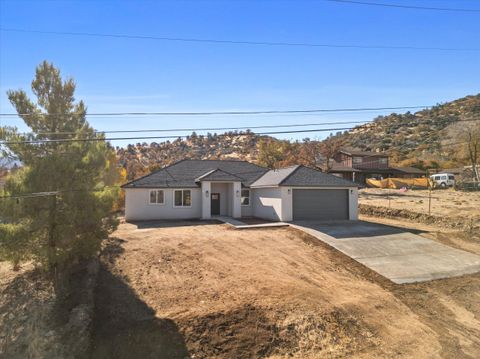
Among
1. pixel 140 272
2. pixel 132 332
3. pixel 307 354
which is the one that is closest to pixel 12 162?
pixel 140 272

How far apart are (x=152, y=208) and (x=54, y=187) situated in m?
12.4

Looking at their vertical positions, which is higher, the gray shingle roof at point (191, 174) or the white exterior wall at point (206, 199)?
the gray shingle roof at point (191, 174)

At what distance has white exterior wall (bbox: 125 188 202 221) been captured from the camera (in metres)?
24.3

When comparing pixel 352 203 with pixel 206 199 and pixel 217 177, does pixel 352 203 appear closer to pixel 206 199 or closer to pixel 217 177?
pixel 217 177

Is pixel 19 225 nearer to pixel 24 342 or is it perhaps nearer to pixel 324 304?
pixel 24 342

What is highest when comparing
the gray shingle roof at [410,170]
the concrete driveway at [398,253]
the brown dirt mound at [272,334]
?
the gray shingle roof at [410,170]

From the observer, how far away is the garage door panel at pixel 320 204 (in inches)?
930

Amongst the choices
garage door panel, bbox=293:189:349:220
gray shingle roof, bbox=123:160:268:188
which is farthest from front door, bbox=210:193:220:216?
garage door panel, bbox=293:189:349:220

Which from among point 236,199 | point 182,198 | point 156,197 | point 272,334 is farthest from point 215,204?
point 272,334

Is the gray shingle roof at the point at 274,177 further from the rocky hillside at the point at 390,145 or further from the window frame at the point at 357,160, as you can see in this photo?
the window frame at the point at 357,160

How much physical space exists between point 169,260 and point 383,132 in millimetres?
90868

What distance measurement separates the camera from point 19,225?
12.0m

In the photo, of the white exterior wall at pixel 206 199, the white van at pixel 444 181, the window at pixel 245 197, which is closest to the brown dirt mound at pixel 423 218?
the window at pixel 245 197

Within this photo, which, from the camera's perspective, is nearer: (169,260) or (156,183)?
(169,260)
